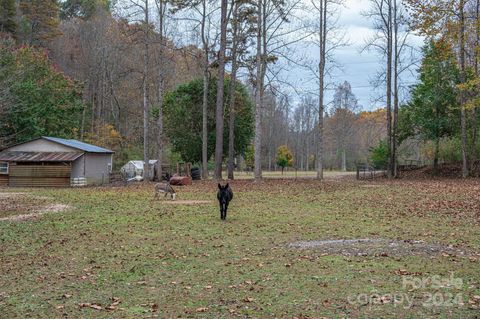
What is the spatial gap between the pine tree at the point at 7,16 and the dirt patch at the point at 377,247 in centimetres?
4630

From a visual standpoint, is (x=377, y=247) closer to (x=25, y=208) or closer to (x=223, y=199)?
(x=223, y=199)

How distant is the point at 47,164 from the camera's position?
30.9m

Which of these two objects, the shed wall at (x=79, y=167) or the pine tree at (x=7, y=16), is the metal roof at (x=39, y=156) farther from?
the pine tree at (x=7, y=16)

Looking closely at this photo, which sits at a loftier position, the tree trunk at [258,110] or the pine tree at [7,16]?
the pine tree at [7,16]

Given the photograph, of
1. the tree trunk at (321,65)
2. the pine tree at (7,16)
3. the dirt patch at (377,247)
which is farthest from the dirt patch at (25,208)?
the pine tree at (7,16)

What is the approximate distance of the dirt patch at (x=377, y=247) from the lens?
8.27 m

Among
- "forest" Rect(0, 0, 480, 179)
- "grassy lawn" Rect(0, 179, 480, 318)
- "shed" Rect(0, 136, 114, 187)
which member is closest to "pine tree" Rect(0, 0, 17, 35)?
"forest" Rect(0, 0, 480, 179)

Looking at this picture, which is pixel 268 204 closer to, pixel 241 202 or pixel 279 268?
pixel 241 202

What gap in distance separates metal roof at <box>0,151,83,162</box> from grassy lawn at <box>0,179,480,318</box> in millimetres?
16899

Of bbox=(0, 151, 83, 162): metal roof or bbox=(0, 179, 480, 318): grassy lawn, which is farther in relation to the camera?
bbox=(0, 151, 83, 162): metal roof

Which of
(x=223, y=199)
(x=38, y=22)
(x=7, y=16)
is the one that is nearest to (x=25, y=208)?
(x=223, y=199)

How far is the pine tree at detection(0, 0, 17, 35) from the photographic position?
46.1 m

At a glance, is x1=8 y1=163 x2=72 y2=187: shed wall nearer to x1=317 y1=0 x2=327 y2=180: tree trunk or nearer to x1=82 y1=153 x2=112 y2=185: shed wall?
x1=82 y1=153 x2=112 y2=185: shed wall

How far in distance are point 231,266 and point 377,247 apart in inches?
115
